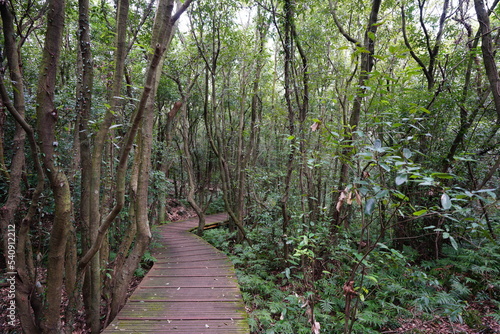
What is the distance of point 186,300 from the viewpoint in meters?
3.96

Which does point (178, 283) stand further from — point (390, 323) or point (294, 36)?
point (294, 36)

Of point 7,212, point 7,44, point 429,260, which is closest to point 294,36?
point 7,44

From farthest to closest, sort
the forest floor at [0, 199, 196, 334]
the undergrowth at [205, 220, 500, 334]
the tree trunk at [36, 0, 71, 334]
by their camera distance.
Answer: the undergrowth at [205, 220, 500, 334] < the forest floor at [0, 199, 196, 334] < the tree trunk at [36, 0, 71, 334]

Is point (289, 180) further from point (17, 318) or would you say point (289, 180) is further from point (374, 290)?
point (17, 318)

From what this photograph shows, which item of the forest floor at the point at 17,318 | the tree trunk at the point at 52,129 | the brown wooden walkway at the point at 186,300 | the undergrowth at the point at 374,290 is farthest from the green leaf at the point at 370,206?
the forest floor at the point at 17,318

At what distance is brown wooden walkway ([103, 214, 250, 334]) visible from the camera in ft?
10.6

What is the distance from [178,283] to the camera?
466 centimetres

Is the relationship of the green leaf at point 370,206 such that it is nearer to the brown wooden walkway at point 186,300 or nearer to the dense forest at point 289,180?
the dense forest at point 289,180

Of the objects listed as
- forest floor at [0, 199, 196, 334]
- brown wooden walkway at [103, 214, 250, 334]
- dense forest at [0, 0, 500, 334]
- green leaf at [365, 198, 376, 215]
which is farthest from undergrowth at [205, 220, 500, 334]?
forest floor at [0, 199, 196, 334]

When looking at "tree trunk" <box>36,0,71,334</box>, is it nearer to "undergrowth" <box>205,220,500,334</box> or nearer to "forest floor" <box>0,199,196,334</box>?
"forest floor" <box>0,199,196,334</box>

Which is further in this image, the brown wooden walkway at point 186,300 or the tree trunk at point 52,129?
the brown wooden walkway at point 186,300

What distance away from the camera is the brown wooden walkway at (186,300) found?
3230 mm

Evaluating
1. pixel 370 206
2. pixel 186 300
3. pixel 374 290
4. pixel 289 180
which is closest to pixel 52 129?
pixel 370 206

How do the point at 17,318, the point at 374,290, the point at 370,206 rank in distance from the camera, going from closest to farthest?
the point at 370,206, the point at 17,318, the point at 374,290
